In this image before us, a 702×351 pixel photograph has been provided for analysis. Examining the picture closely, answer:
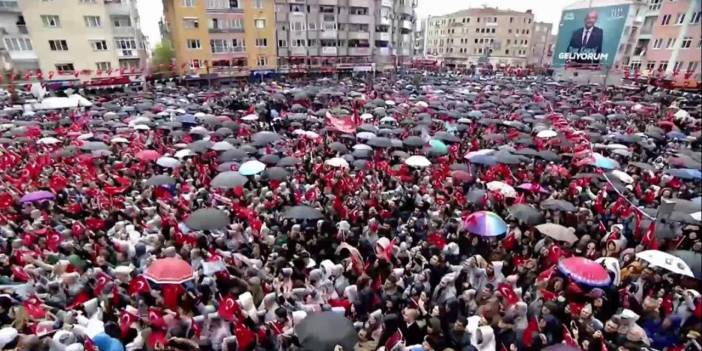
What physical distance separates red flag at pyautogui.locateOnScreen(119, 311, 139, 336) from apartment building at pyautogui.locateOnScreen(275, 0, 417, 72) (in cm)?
4291

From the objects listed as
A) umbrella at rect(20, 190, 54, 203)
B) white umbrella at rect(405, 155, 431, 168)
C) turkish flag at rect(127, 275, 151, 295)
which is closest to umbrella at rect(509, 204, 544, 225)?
white umbrella at rect(405, 155, 431, 168)

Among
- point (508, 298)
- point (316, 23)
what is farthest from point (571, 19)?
point (508, 298)

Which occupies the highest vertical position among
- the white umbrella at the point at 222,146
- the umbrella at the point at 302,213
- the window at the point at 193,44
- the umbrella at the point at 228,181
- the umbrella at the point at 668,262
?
the window at the point at 193,44

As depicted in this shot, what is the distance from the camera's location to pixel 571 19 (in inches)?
1832

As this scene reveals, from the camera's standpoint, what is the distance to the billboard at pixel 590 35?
4178cm

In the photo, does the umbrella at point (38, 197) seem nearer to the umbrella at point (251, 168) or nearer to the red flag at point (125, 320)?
the umbrella at point (251, 168)

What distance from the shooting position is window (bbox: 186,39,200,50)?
4256 centimetres

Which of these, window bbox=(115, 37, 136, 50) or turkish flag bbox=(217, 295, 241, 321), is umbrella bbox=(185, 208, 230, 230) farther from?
window bbox=(115, 37, 136, 50)

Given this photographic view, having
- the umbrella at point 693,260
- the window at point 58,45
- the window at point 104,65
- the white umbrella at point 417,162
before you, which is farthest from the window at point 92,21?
the umbrella at point 693,260

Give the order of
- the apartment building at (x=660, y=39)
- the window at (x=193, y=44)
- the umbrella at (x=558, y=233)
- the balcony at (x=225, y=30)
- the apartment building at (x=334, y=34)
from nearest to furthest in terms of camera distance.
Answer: the umbrella at (x=558, y=233) < the apartment building at (x=660, y=39) < the window at (x=193, y=44) < the balcony at (x=225, y=30) < the apartment building at (x=334, y=34)

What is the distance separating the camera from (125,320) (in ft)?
17.6

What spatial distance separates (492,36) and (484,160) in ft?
278

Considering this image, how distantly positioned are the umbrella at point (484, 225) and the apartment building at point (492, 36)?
264ft

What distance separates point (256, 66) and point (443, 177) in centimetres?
3979
